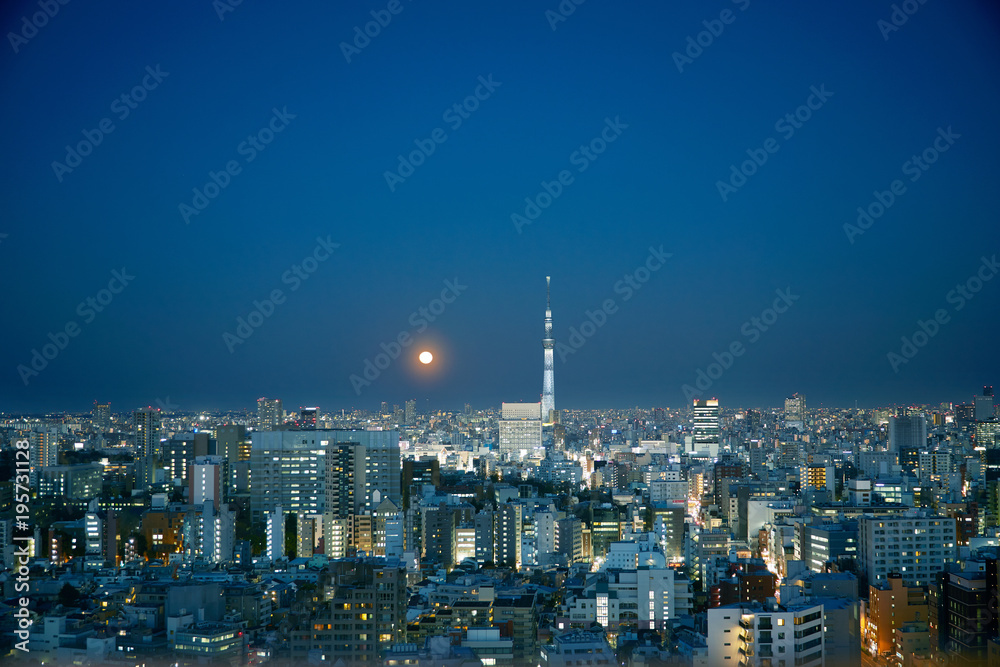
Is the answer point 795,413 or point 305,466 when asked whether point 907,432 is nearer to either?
point 795,413

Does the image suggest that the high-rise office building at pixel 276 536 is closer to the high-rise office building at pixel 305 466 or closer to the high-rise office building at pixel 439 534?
the high-rise office building at pixel 439 534

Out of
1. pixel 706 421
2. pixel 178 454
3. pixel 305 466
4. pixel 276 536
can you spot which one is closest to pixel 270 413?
pixel 178 454

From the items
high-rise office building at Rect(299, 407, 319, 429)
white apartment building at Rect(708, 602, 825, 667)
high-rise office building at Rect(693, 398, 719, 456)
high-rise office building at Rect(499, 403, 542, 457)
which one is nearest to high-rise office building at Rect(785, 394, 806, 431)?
high-rise office building at Rect(693, 398, 719, 456)

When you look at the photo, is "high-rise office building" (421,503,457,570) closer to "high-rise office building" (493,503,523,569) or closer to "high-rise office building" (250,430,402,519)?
"high-rise office building" (493,503,523,569)

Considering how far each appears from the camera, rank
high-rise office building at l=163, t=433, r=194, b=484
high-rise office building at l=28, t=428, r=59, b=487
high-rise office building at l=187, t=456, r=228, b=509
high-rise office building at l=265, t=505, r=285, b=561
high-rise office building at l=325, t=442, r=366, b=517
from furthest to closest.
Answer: high-rise office building at l=163, t=433, r=194, b=484, high-rise office building at l=325, t=442, r=366, b=517, high-rise office building at l=187, t=456, r=228, b=509, high-rise office building at l=28, t=428, r=59, b=487, high-rise office building at l=265, t=505, r=285, b=561

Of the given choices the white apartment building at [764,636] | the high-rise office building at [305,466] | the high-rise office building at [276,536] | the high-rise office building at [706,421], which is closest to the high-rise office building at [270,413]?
the high-rise office building at [305,466]

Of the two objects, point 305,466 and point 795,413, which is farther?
point 795,413

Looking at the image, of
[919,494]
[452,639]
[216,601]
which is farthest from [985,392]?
[216,601]
